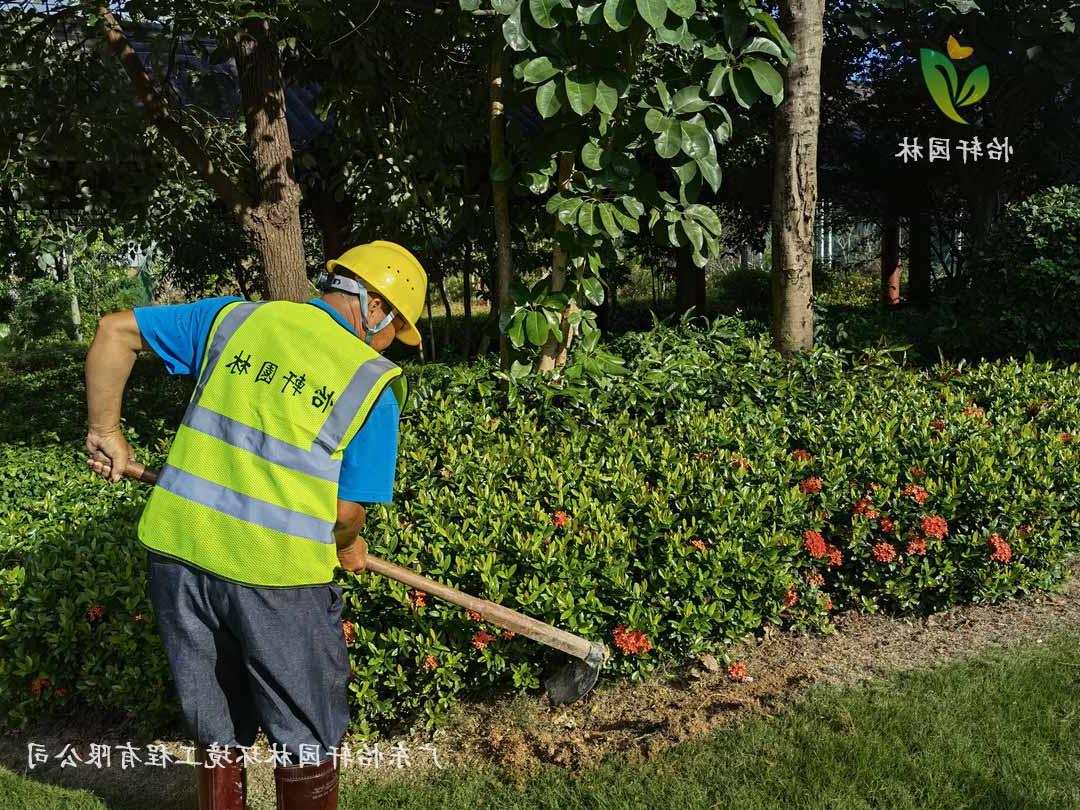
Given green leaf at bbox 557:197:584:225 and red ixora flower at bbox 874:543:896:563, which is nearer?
red ixora flower at bbox 874:543:896:563

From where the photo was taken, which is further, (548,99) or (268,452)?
(548,99)

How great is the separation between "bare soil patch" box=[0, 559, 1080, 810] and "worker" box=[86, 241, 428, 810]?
734mm

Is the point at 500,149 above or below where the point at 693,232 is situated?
above

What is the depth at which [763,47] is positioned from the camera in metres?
4.31

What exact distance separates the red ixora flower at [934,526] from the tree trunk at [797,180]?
1.87 m

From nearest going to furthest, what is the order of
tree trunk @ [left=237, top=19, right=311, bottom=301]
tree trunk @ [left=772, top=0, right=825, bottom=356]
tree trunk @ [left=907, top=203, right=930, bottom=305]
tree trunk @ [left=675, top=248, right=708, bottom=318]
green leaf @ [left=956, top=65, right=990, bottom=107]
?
tree trunk @ [left=237, top=19, right=311, bottom=301] → tree trunk @ [left=772, top=0, right=825, bottom=356] → green leaf @ [left=956, top=65, right=990, bottom=107] → tree trunk @ [left=675, top=248, right=708, bottom=318] → tree trunk @ [left=907, top=203, right=930, bottom=305]

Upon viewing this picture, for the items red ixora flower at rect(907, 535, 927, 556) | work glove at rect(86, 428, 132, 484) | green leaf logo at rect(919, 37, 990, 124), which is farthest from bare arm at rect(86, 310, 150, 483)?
green leaf logo at rect(919, 37, 990, 124)

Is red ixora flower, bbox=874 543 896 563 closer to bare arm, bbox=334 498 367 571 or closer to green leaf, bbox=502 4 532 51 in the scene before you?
bare arm, bbox=334 498 367 571

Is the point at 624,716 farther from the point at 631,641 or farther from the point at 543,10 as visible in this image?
the point at 543,10

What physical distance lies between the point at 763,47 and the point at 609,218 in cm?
102

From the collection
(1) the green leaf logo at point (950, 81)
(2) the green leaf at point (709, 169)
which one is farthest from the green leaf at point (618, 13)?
(1) the green leaf logo at point (950, 81)

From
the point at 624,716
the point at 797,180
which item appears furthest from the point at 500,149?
the point at 624,716

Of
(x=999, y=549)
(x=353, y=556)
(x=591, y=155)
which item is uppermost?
(x=591, y=155)

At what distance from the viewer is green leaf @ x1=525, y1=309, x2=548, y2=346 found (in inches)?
187
